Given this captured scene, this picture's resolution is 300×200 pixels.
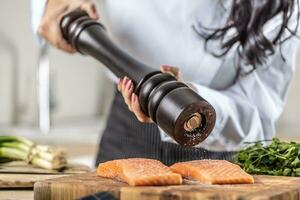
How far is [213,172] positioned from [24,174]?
0.45 metres

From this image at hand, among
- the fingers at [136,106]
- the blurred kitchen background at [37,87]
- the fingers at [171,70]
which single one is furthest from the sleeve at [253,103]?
the blurred kitchen background at [37,87]

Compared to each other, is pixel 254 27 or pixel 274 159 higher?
pixel 254 27

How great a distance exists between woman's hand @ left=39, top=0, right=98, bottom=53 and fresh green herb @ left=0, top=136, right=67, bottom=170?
221 millimetres

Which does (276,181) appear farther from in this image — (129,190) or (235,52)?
(235,52)

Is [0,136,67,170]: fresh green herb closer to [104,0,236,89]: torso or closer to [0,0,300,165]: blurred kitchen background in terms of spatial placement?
[104,0,236,89]: torso

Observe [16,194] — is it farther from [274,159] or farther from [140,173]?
[274,159]

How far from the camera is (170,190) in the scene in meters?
0.93

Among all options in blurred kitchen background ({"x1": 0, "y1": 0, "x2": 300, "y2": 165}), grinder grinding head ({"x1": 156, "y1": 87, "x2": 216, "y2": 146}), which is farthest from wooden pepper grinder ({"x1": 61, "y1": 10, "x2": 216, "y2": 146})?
blurred kitchen background ({"x1": 0, "y1": 0, "x2": 300, "y2": 165})

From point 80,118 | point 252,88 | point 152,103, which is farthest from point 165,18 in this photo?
point 80,118

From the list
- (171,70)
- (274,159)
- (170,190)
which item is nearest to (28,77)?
(171,70)

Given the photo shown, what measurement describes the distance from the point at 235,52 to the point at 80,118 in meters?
2.19

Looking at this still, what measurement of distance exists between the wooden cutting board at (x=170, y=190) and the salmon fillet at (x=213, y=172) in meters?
0.02

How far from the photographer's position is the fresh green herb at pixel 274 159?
3.64 ft

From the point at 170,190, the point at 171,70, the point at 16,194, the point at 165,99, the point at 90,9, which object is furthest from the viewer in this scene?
the point at 90,9
